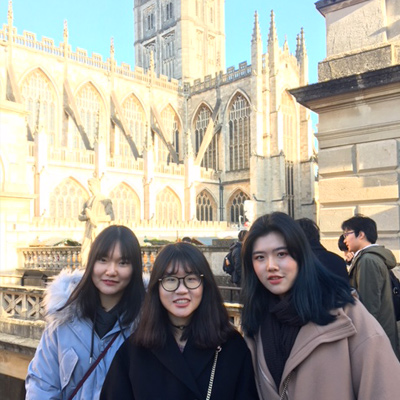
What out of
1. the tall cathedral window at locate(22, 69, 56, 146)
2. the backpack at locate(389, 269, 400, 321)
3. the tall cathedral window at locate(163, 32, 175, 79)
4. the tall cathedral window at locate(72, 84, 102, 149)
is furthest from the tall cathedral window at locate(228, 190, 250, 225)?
the backpack at locate(389, 269, 400, 321)

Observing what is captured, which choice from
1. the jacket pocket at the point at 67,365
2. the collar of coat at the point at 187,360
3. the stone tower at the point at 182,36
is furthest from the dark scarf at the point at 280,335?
the stone tower at the point at 182,36

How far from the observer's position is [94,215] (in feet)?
31.4

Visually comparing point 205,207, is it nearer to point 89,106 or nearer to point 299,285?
point 89,106

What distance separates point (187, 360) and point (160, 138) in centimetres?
3735

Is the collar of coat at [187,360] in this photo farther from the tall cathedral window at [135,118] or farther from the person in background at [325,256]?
the tall cathedral window at [135,118]

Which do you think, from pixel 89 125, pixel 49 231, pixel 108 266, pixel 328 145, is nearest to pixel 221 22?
pixel 89 125

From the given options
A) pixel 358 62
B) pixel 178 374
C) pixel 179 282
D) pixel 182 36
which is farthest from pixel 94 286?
pixel 182 36

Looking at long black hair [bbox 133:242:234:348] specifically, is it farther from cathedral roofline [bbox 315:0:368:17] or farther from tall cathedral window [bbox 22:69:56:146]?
tall cathedral window [bbox 22:69:56:146]

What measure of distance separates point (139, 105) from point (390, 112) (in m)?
34.8

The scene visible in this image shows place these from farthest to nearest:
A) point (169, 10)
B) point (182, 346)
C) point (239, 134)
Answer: point (169, 10)
point (239, 134)
point (182, 346)

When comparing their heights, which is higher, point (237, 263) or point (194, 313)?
point (194, 313)

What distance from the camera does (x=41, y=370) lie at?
2.05m

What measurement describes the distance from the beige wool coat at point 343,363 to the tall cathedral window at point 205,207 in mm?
35754

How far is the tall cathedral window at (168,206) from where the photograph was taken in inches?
1340
